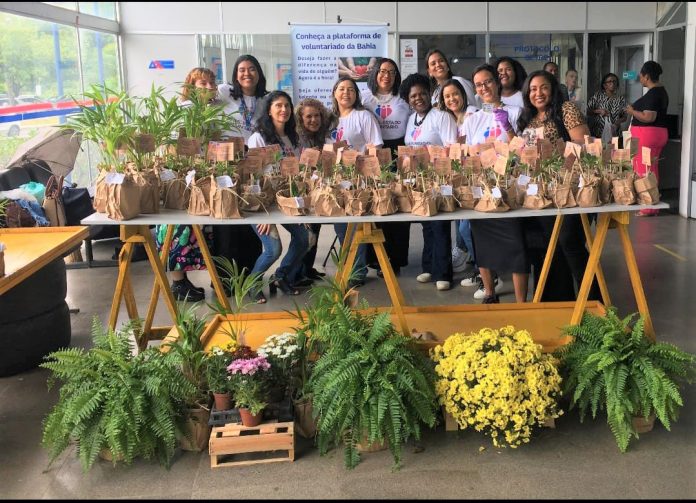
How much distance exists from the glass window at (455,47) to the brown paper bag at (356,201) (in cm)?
663

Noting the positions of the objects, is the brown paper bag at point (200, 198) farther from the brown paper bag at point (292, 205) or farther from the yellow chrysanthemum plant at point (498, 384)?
the yellow chrysanthemum plant at point (498, 384)

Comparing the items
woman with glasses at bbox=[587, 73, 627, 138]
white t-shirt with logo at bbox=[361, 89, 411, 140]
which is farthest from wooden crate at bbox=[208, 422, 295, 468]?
woman with glasses at bbox=[587, 73, 627, 138]

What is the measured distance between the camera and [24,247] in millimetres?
3738

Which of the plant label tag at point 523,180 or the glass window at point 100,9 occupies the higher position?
the glass window at point 100,9

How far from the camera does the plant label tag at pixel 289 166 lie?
11.3 ft

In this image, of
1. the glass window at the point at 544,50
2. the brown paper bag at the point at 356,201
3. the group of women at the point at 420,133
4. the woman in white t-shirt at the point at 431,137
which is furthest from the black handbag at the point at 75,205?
the glass window at the point at 544,50

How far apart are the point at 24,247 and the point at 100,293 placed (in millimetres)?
1749

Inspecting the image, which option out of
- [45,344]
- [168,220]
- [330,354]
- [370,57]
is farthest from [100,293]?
[370,57]

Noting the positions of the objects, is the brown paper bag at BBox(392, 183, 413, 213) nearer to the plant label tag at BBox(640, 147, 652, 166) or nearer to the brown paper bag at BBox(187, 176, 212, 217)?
the brown paper bag at BBox(187, 176, 212, 217)

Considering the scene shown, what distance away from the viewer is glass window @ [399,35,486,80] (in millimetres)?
9508

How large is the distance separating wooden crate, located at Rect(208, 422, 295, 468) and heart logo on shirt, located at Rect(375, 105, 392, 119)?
3059 millimetres

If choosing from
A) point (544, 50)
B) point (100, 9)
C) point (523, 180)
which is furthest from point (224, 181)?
point (544, 50)

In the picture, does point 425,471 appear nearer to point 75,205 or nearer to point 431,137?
point 431,137

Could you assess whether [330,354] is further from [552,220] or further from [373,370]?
[552,220]
